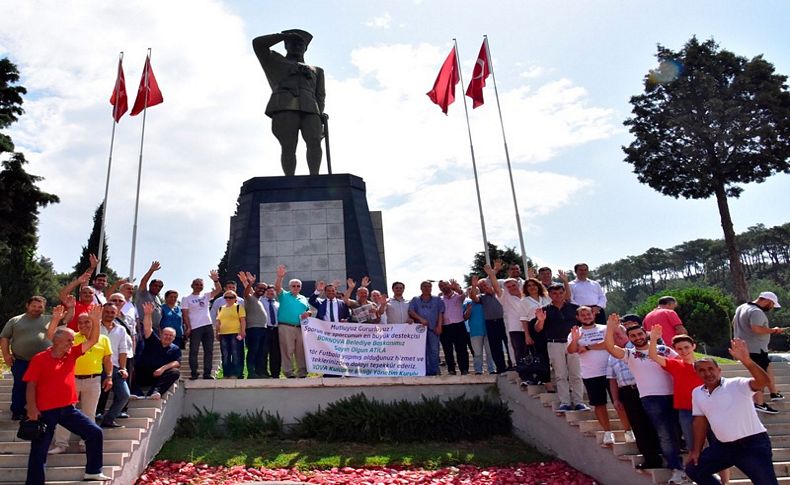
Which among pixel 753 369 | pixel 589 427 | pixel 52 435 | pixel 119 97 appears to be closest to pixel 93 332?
pixel 52 435

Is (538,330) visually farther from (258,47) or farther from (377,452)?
(258,47)

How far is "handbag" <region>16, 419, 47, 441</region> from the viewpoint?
5.12 metres

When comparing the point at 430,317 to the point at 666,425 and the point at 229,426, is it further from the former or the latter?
the point at 666,425

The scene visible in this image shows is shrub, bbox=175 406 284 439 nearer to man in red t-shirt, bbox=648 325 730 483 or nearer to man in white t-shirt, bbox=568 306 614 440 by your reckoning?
man in white t-shirt, bbox=568 306 614 440

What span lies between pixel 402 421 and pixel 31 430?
4.27m

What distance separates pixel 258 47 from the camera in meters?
16.8

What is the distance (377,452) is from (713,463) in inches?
155

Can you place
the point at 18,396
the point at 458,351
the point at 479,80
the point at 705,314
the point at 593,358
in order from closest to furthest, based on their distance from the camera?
1. the point at 593,358
2. the point at 18,396
3. the point at 458,351
4. the point at 479,80
5. the point at 705,314

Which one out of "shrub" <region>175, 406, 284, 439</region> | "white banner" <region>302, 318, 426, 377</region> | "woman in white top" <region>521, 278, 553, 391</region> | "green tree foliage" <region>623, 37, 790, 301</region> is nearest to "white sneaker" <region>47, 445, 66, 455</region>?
"shrub" <region>175, 406, 284, 439</region>

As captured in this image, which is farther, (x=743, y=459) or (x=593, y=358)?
(x=593, y=358)

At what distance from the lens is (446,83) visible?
1498 centimetres

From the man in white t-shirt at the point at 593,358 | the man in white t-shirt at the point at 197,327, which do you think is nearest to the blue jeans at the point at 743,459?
the man in white t-shirt at the point at 593,358

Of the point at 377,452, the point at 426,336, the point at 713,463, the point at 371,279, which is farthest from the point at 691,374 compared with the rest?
the point at 371,279

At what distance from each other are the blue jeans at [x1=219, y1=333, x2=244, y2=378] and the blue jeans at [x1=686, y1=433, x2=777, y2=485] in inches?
236
